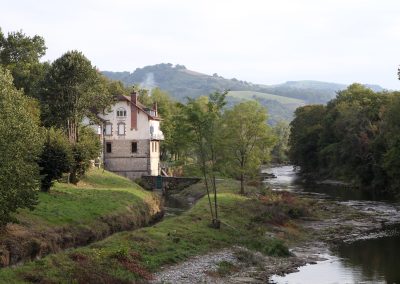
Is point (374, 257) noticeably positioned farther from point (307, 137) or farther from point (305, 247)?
point (307, 137)

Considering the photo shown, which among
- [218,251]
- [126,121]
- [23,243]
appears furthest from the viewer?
[126,121]

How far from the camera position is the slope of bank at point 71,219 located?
3406 cm

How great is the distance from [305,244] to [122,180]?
33.0 m

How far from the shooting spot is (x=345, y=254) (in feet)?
136

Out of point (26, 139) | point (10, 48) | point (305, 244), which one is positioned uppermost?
point (10, 48)

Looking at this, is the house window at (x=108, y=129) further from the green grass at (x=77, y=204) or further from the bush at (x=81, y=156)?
the bush at (x=81, y=156)

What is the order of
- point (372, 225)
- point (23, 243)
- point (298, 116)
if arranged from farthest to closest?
point (298, 116) < point (372, 225) < point (23, 243)

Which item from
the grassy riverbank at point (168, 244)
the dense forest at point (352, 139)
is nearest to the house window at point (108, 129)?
the grassy riverbank at point (168, 244)

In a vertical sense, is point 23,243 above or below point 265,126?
below

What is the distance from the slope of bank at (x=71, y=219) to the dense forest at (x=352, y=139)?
30.0 meters

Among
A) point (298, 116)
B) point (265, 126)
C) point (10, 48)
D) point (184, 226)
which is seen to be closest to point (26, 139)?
point (184, 226)

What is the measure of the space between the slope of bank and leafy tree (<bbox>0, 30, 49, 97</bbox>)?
26.3 meters

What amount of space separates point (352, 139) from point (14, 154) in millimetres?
74236

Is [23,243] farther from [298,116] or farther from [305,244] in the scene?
[298,116]
